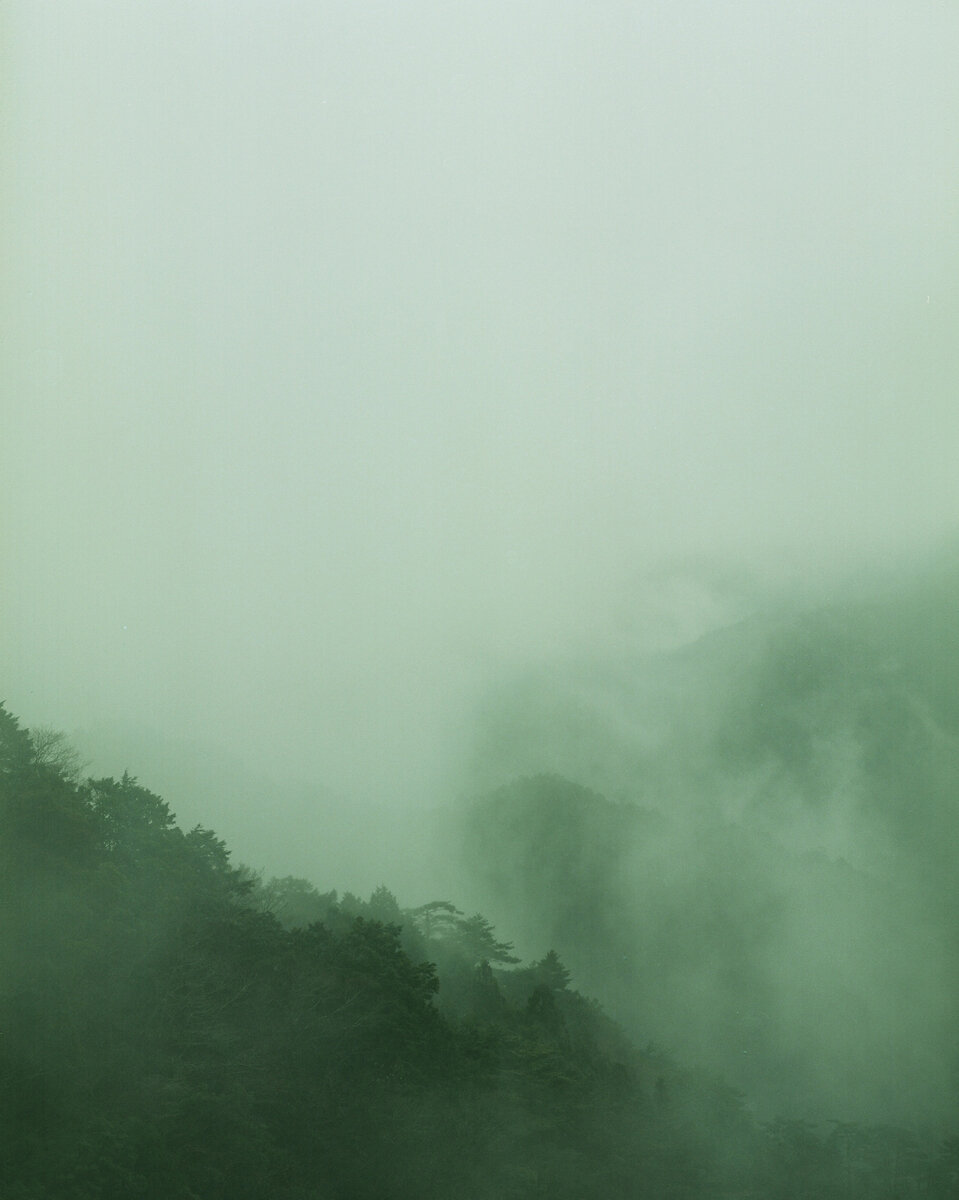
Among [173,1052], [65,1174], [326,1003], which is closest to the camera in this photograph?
[65,1174]

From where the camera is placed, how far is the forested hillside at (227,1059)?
18.4 metres

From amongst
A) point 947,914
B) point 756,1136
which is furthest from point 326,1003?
point 947,914

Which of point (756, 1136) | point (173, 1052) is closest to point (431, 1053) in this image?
point (173, 1052)

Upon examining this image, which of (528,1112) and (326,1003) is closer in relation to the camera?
(326,1003)

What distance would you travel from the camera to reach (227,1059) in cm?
2211

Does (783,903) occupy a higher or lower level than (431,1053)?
higher

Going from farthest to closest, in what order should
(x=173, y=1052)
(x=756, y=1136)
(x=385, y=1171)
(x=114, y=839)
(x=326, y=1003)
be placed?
(x=756, y=1136) → (x=114, y=839) → (x=326, y=1003) → (x=385, y=1171) → (x=173, y=1052)

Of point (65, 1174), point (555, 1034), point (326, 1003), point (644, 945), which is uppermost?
point (644, 945)

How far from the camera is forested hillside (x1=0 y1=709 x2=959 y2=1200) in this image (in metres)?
18.4

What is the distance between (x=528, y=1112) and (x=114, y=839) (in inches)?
543

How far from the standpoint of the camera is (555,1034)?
45594 mm

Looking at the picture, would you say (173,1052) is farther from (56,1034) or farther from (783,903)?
(783,903)

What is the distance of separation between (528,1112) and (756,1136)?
22.8m

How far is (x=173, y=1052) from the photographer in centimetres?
2122
